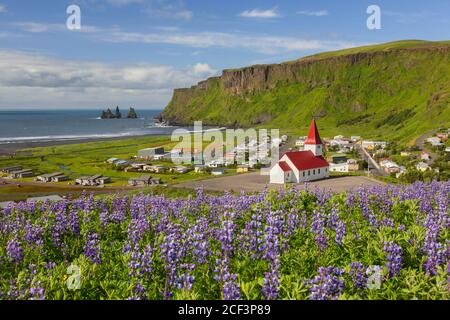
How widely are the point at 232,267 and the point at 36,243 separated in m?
5.18

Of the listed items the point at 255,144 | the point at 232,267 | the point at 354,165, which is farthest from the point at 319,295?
the point at 255,144

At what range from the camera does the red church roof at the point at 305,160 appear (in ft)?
212

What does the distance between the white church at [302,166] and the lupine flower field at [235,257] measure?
1927 inches

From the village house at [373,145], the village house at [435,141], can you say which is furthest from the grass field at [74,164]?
the village house at [435,141]

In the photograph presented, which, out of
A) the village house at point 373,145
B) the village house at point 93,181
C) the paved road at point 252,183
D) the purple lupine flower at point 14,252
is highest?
the purple lupine flower at point 14,252

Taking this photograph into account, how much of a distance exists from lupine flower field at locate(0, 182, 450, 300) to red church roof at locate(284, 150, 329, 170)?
164ft

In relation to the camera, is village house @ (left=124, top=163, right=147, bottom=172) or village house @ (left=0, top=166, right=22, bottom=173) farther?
village house @ (left=124, top=163, right=147, bottom=172)

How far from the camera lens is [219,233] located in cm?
931


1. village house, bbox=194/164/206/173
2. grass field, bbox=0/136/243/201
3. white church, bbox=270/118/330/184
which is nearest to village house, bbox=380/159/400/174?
white church, bbox=270/118/330/184

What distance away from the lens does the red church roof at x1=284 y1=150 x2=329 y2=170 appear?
64.7m

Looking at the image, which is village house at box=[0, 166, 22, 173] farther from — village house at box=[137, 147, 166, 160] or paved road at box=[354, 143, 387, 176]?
paved road at box=[354, 143, 387, 176]

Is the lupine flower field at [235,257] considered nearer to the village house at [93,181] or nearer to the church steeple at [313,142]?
the church steeple at [313,142]

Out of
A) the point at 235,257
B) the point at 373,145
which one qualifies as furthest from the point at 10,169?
the point at 235,257
